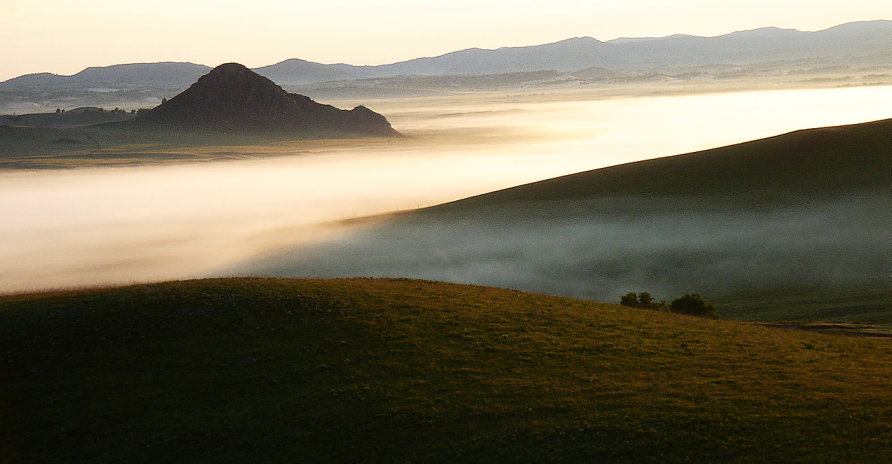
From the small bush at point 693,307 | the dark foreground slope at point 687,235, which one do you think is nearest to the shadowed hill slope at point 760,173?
the dark foreground slope at point 687,235

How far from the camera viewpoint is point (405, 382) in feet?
124

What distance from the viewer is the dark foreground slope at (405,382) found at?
3119 cm

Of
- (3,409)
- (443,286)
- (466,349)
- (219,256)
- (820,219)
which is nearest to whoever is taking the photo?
(3,409)

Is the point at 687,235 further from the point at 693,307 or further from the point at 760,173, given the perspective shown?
the point at 693,307

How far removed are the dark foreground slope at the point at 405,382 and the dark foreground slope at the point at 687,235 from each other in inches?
1080

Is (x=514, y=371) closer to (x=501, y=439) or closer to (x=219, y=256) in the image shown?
(x=501, y=439)

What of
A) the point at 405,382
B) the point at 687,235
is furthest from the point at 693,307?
the point at 687,235

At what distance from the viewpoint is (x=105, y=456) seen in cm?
3278

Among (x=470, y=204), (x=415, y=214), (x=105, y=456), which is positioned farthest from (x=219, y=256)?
(x=105, y=456)

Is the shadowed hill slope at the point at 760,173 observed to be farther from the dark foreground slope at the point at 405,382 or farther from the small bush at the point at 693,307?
the dark foreground slope at the point at 405,382

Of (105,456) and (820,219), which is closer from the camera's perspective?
(105,456)

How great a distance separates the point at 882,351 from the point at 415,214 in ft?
295

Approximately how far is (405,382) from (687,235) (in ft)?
223

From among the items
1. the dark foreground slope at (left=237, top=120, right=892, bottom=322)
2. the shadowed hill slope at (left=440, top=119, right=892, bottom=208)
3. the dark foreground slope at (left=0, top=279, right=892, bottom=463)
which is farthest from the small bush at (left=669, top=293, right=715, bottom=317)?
the shadowed hill slope at (left=440, top=119, right=892, bottom=208)
